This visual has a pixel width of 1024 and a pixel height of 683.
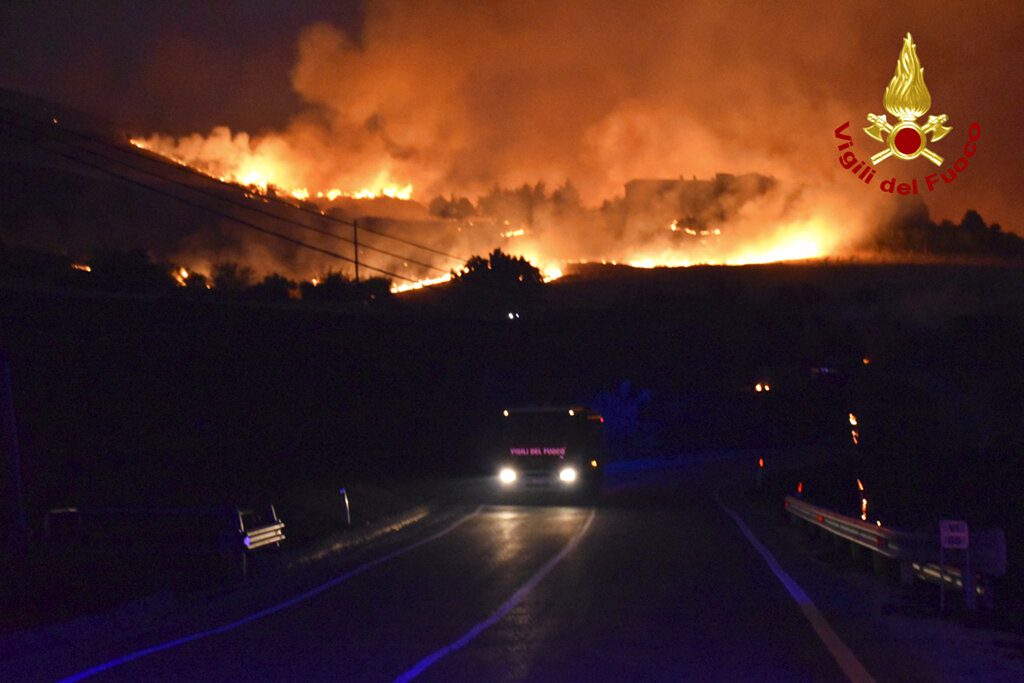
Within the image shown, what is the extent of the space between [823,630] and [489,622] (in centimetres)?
341

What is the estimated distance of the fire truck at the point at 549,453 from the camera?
33.5 meters

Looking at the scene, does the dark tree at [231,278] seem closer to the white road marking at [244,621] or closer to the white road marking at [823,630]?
the white road marking at [244,621]

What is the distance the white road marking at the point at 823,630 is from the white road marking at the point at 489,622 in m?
3.26

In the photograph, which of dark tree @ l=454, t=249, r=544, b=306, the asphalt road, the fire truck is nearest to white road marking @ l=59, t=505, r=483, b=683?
the asphalt road

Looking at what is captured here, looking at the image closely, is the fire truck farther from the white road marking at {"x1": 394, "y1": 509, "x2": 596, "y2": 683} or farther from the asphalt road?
the white road marking at {"x1": 394, "y1": 509, "x2": 596, "y2": 683}

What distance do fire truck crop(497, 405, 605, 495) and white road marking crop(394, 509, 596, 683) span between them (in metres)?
13.2

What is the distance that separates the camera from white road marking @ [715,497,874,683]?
948cm

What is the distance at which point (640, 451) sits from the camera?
195 ft

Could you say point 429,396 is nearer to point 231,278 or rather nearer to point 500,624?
point 231,278

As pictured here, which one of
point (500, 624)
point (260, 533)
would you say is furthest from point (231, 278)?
point (500, 624)

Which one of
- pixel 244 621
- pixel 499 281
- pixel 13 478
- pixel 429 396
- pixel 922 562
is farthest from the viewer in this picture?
pixel 499 281

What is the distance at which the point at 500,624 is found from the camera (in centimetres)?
1208

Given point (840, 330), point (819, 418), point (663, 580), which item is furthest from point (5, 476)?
point (840, 330)

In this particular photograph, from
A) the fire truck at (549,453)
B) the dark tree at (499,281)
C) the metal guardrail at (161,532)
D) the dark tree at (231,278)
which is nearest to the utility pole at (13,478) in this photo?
the metal guardrail at (161,532)
